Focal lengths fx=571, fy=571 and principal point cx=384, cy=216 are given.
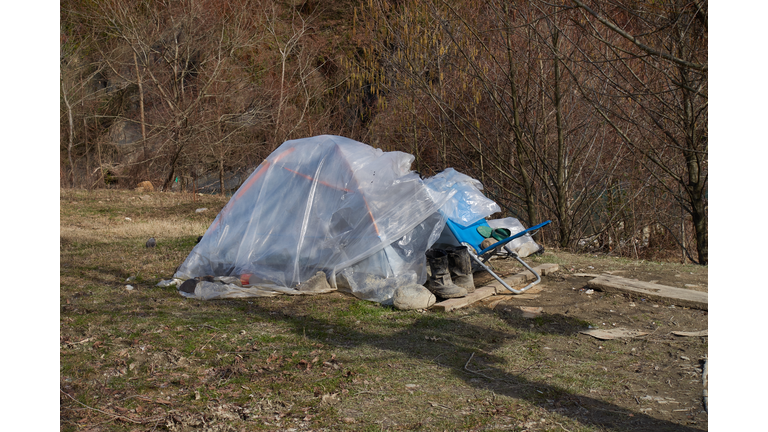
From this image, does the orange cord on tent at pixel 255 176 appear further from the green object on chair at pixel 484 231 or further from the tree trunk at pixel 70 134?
the tree trunk at pixel 70 134

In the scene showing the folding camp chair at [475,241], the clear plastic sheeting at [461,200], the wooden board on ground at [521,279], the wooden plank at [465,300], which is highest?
the clear plastic sheeting at [461,200]

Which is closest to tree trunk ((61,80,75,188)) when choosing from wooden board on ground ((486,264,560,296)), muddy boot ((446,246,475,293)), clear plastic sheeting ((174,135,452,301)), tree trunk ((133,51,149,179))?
tree trunk ((133,51,149,179))

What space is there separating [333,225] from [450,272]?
4.33ft

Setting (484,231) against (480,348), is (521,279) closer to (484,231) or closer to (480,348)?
(484,231)

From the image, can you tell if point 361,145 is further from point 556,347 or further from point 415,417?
point 415,417

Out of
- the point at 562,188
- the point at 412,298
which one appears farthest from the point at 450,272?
the point at 562,188

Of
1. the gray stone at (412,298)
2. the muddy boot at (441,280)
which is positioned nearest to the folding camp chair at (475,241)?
the muddy boot at (441,280)

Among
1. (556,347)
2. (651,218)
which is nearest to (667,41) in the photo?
(651,218)

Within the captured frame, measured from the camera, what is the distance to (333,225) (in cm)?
601

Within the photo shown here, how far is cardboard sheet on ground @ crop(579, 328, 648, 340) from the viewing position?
15.2ft

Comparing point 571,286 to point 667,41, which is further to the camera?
point 667,41

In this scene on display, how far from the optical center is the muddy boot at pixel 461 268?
19.1 feet

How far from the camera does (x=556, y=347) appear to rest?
440cm

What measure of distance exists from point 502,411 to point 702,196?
26.4 ft
